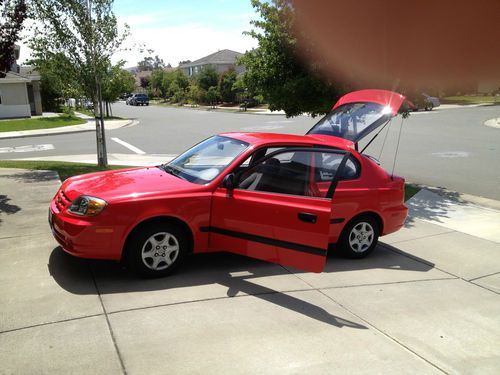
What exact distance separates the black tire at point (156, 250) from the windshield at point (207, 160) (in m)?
0.63

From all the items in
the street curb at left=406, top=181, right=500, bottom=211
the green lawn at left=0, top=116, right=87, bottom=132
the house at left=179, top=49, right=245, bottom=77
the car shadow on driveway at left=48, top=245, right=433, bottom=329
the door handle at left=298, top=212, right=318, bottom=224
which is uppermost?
the house at left=179, top=49, right=245, bottom=77

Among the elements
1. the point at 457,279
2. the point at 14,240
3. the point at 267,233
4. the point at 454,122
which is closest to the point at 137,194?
the point at 267,233

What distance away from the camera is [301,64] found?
9.39 metres

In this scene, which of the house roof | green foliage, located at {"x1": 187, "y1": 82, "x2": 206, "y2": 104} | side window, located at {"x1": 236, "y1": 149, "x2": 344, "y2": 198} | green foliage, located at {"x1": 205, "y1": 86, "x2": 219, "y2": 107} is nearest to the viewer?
side window, located at {"x1": 236, "y1": 149, "x2": 344, "y2": 198}

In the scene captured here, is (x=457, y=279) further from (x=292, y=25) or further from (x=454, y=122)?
(x=454, y=122)

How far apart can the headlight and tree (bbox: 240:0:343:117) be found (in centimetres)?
566

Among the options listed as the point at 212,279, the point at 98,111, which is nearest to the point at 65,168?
the point at 98,111

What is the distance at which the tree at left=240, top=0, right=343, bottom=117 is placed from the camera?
9133 mm

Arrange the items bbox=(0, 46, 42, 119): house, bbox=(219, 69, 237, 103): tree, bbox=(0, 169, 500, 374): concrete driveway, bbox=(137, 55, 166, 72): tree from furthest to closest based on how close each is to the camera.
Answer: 1. bbox=(137, 55, 166, 72): tree
2. bbox=(219, 69, 237, 103): tree
3. bbox=(0, 46, 42, 119): house
4. bbox=(0, 169, 500, 374): concrete driveway

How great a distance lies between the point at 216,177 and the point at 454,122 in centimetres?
2518

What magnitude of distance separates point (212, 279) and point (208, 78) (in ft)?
188

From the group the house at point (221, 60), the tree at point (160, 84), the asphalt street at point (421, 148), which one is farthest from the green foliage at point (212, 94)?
the asphalt street at point (421, 148)

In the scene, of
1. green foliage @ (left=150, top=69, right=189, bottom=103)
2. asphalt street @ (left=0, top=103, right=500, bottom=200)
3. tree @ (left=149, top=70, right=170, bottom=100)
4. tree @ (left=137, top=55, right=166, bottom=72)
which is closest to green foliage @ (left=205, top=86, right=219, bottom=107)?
green foliage @ (left=150, top=69, right=189, bottom=103)

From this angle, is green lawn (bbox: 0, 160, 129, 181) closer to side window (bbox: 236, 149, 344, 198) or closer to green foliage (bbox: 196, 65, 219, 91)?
side window (bbox: 236, 149, 344, 198)
